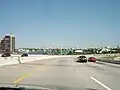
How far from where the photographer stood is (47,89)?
6641 mm

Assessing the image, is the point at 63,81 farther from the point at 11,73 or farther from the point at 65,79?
the point at 11,73

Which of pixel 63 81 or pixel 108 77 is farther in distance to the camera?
pixel 108 77

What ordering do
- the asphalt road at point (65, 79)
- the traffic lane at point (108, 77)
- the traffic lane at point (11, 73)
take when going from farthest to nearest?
the traffic lane at point (11, 73) → the traffic lane at point (108, 77) → the asphalt road at point (65, 79)

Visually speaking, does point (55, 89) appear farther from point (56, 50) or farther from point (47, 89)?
point (56, 50)

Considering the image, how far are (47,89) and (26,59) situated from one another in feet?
167

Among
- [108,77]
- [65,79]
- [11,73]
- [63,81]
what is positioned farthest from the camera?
[11,73]

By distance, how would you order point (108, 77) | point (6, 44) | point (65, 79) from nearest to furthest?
point (65, 79)
point (108, 77)
point (6, 44)

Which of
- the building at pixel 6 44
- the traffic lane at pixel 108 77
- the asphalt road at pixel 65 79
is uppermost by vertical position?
the building at pixel 6 44

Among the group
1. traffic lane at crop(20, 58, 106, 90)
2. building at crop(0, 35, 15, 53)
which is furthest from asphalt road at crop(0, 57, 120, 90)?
building at crop(0, 35, 15, 53)

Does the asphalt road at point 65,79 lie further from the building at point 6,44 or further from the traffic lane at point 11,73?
the building at point 6,44

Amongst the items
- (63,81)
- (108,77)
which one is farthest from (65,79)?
(108,77)

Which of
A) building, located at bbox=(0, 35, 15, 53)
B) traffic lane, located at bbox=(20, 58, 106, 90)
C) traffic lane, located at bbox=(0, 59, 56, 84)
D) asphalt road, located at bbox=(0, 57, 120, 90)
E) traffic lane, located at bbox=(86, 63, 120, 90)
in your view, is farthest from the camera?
building, located at bbox=(0, 35, 15, 53)

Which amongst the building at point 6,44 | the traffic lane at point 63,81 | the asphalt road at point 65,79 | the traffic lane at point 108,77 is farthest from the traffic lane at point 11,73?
the building at point 6,44

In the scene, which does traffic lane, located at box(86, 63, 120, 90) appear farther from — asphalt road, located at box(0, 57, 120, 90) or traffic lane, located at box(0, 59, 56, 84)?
traffic lane, located at box(0, 59, 56, 84)
